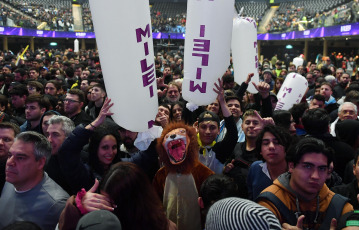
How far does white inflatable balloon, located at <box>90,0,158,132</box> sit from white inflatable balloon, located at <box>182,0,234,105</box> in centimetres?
59

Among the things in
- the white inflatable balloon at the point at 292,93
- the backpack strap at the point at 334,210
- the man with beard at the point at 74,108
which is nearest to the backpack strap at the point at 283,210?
the backpack strap at the point at 334,210

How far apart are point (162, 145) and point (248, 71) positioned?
2.27 metres

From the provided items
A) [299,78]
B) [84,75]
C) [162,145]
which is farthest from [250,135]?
[84,75]

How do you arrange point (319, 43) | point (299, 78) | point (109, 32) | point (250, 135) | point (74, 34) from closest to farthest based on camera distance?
point (109, 32), point (250, 135), point (299, 78), point (319, 43), point (74, 34)

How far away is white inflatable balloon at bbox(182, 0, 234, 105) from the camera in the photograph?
2.92 meters

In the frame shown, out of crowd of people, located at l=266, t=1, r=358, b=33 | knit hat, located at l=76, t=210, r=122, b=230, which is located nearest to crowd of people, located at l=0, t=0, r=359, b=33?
crowd of people, located at l=266, t=1, r=358, b=33

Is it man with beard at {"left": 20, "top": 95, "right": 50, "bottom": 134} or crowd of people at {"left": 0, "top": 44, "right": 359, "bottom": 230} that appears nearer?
crowd of people at {"left": 0, "top": 44, "right": 359, "bottom": 230}

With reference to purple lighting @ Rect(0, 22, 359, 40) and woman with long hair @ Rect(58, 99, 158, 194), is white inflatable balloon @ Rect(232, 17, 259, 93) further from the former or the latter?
purple lighting @ Rect(0, 22, 359, 40)

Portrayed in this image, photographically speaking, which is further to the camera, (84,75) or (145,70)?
(84,75)

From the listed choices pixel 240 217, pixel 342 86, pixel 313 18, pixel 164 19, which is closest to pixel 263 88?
pixel 240 217

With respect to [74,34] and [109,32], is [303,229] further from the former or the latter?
[74,34]

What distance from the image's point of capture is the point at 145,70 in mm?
2430

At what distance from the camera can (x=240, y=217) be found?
4.00ft

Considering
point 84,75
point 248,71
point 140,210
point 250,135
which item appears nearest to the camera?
point 140,210
